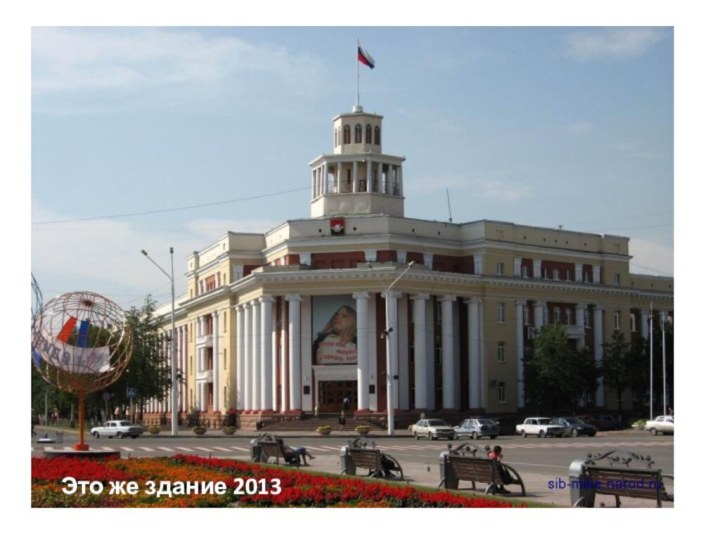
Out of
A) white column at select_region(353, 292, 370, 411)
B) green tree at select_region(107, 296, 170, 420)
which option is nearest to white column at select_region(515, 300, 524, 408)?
white column at select_region(353, 292, 370, 411)

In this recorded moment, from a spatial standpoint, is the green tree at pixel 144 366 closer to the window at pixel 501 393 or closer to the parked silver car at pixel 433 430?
the parked silver car at pixel 433 430

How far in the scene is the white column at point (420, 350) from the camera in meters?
75.9

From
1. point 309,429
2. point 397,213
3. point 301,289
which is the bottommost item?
point 309,429

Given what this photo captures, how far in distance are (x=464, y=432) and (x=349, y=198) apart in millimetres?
22085

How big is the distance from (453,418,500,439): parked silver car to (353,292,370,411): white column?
37.0 ft

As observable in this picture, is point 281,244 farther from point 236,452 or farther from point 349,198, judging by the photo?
point 236,452

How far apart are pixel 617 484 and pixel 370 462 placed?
9.37 m

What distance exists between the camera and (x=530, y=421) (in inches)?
2621

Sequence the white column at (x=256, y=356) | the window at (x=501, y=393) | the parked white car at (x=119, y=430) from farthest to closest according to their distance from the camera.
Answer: the window at (x=501, y=393), the white column at (x=256, y=356), the parked white car at (x=119, y=430)

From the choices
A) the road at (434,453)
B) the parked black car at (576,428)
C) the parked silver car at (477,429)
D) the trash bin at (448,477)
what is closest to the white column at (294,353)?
the road at (434,453)

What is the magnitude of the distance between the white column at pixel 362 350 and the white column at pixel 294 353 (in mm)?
3968

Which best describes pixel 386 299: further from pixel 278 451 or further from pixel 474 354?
pixel 278 451

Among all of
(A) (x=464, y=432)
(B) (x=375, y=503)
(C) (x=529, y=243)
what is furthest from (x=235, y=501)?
(C) (x=529, y=243)

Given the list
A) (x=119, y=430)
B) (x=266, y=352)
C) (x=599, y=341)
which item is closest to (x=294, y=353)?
(x=266, y=352)
